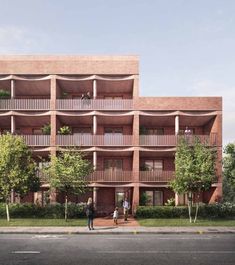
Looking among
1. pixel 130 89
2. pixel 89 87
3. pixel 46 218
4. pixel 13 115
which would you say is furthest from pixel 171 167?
pixel 13 115

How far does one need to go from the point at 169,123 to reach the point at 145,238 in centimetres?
1873

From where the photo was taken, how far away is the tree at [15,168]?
27.7 metres

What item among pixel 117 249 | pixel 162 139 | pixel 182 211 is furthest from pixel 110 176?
pixel 117 249

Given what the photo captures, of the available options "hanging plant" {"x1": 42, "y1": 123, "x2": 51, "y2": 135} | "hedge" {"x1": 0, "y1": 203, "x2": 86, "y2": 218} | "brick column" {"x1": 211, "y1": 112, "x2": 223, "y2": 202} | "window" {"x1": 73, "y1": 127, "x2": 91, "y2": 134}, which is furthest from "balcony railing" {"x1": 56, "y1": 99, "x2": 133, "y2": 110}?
"hedge" {"x1": 0, "y1": 203, "x2": 86, "y2": 218}

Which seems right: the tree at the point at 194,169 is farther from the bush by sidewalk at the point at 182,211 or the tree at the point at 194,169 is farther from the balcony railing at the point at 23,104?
the balcony railing at the point at 23,104

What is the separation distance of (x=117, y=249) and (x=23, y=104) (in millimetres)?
22195

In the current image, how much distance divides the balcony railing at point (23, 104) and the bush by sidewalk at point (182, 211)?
1312 centimetres

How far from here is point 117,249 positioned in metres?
16.1

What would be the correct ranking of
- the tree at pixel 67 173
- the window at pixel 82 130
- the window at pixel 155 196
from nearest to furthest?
the tree at pixel 67 173, the window at pixel 155 196, the window at pixel 82 130

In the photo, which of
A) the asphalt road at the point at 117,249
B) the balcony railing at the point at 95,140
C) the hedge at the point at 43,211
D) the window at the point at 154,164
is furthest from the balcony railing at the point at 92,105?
the asphalt road at the point at 117,249

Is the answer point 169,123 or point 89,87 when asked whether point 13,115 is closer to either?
point 89,87

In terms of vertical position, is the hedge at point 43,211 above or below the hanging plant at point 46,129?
below

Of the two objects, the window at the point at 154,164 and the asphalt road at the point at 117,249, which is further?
the window at the point at 154,164

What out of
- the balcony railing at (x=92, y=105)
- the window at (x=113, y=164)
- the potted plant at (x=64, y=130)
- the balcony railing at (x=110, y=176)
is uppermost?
the balcony railing at (x=92, y=105)
